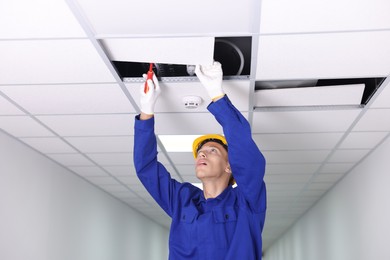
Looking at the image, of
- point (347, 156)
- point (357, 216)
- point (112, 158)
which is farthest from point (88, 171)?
point (357, 216)

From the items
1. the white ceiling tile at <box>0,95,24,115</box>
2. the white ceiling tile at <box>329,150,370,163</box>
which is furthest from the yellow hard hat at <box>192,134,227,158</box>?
the white ceiling tile at <box>329,150,370,163</box>

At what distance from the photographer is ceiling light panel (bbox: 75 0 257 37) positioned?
196cm

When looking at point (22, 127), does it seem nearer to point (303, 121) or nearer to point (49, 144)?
point (49, 144)

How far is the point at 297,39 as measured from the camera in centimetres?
226

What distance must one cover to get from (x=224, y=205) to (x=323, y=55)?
114 centimetres

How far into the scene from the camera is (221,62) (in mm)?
2764

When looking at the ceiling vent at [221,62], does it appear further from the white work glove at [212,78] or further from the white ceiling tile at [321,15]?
the white ceiling tile at [321,15]

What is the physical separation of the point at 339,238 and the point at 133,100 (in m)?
4.06

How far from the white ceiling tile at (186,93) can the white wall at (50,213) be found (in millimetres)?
1651

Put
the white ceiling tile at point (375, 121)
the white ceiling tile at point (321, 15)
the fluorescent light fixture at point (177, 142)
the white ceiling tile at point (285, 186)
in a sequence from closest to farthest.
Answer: the white ceiling tile at point (321, 15) → the white ceiling tile at point (375, 121) → the fluorescent light fixture at point (177, 142) → the white ceiling tile at point (285, 186)

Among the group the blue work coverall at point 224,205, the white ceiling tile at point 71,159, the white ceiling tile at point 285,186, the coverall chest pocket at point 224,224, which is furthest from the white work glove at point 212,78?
the white ceiling tile at point 285,186

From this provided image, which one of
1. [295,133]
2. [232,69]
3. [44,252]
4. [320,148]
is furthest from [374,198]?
[44,252]

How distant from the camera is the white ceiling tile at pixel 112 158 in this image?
14.7 ft

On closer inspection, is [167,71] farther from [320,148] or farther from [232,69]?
[320,148]
